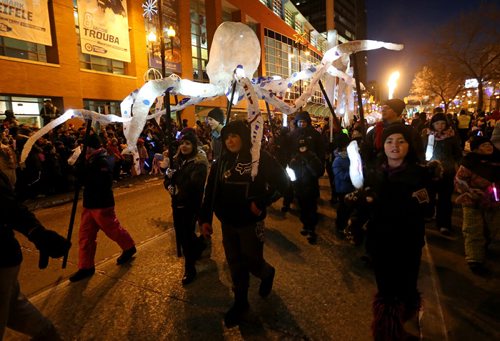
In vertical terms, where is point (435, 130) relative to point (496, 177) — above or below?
above

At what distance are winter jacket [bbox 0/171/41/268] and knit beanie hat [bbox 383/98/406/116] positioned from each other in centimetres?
379

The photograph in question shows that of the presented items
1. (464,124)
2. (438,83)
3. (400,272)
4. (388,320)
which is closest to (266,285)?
(388,320)

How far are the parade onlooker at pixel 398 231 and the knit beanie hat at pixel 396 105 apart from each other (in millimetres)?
1421

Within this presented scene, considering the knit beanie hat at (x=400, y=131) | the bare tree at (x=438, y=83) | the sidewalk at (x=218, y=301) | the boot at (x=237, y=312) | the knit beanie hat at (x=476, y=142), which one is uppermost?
the bare tree at (x=438, y=83)

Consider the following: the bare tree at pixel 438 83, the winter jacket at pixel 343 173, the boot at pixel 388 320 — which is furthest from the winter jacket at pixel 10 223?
the bare tree at pixel 438 83

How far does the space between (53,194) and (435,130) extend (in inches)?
383

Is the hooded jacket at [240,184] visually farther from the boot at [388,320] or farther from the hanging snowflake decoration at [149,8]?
the hanging snowflake decoration at [149,8]

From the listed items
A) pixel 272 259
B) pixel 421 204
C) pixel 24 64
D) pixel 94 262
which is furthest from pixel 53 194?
pixel 421 204

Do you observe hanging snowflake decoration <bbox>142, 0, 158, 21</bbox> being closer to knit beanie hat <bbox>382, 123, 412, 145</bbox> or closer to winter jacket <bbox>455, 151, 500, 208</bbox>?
winter jacket <bbox>455, 151, 500, 208</bbox>

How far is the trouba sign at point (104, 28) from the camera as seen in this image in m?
16.7

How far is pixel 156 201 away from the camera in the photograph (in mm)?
8141

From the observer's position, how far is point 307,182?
521 cm

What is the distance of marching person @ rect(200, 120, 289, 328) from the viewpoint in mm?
3123

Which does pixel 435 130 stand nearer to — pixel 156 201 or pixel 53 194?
pixel 156 201
